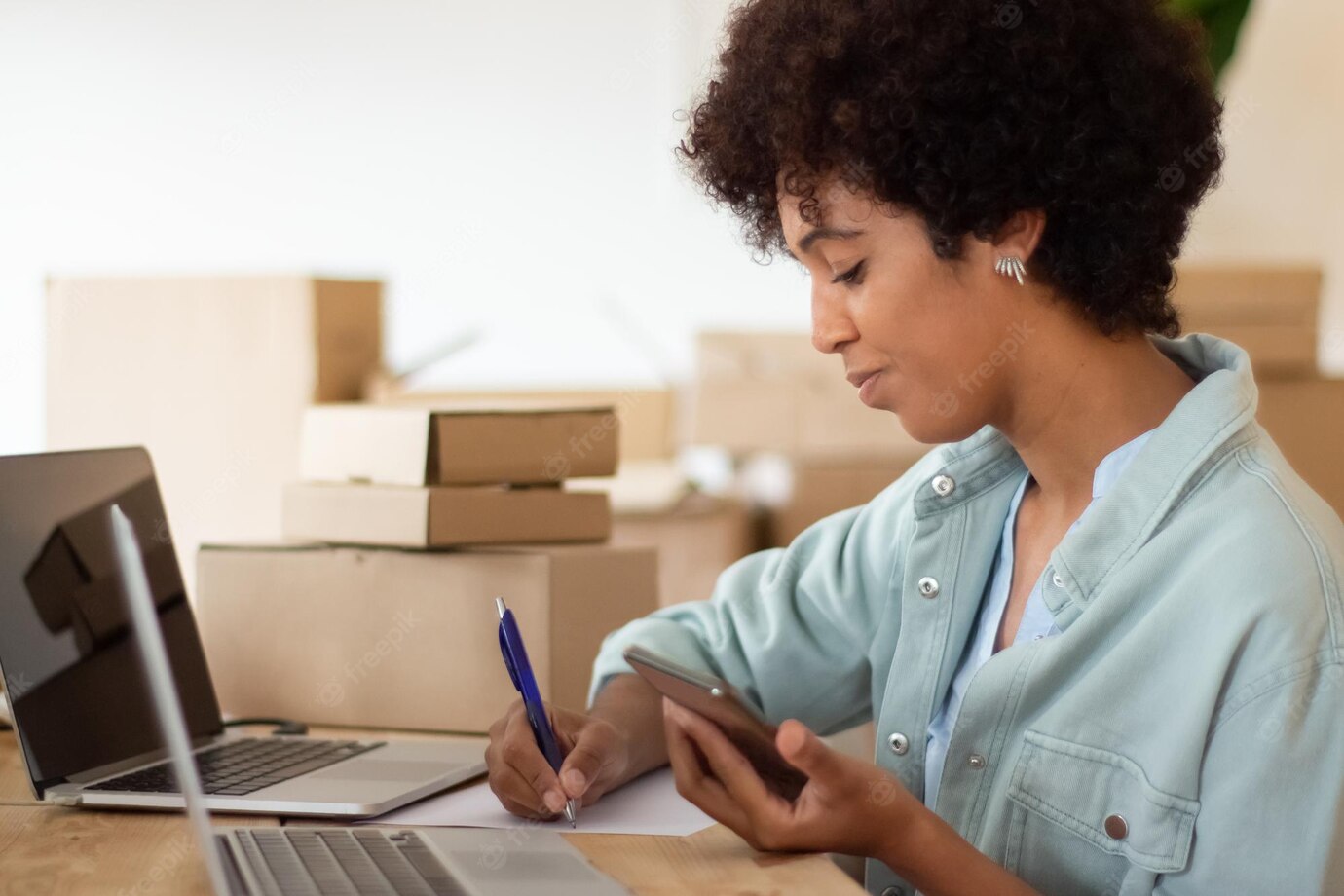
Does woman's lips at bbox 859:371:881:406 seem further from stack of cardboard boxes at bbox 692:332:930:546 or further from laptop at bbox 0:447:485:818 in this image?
stack of cardboard boxes at bbox 692:332:930:546

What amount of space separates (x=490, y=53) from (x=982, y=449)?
2543mm

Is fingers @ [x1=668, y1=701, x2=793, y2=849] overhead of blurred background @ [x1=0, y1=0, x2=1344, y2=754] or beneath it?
beneath

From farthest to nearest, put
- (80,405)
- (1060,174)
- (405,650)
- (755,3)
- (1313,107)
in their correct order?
(1313,107)
(80,405)
(405,650)
(755,3)
(1060,174)

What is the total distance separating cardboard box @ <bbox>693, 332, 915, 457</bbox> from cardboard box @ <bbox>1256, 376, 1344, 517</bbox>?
0.66 meters

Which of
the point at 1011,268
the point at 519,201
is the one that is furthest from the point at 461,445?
the point at 519,201

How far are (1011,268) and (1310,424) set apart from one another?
1298 millimetres

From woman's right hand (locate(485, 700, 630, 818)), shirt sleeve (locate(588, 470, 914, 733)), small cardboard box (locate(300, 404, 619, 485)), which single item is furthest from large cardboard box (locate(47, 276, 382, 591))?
woman's right hand (locate(485, 700, 630, 818))

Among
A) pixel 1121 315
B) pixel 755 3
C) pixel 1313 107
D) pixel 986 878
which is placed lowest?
pixel 986 878

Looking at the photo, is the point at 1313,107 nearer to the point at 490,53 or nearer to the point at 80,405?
the point at 490,53

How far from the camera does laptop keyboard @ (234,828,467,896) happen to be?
0.76 m

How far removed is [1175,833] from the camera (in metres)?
0.87

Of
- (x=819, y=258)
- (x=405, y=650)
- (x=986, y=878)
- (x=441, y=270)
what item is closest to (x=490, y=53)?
(x=441, y=270)

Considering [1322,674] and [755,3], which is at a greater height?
[755,3]

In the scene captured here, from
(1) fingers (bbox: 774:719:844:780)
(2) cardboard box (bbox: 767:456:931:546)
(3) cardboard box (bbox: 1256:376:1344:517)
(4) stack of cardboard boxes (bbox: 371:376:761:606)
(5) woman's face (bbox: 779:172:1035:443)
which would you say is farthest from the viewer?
(2) cardboard box (bbox: 767:456:931:546)
